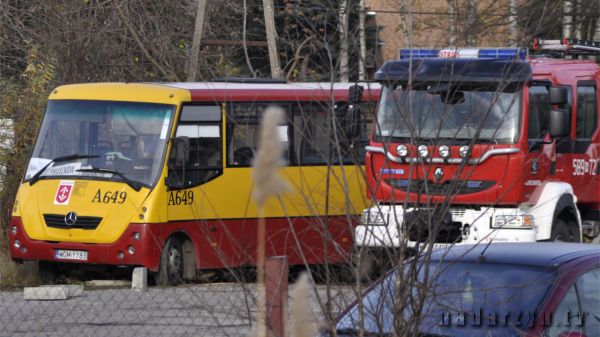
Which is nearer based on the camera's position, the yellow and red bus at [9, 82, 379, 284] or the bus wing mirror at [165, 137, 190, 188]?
the yellow and red bus at [9, 82, 379, 284]

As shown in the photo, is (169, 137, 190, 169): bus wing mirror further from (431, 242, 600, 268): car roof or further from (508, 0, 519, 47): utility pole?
(508, 0, 519, 47): utility pole

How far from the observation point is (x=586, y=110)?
15.5 m

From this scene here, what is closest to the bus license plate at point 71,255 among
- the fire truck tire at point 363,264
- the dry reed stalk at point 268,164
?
the fire truck tire at point 363,264

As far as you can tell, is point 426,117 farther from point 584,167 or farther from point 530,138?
point 584,167

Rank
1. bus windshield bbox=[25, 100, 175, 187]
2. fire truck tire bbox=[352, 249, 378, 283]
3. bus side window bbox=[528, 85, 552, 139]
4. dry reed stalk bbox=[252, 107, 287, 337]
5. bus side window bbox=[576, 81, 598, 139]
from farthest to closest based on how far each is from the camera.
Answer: bus windshield bbox=[25, 100, 175, 187], bus side window bbox=[576, 81, 598, 139], bus side window bbox=[528, 85, 552, 139], fire truck tire bbox=[352, 249, 378, 283], dry reed stalk bbox=[252, 107, 287, 337]

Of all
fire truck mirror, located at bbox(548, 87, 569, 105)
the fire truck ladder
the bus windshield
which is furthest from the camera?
the fire truck ladder

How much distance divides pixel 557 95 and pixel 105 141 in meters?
6.13

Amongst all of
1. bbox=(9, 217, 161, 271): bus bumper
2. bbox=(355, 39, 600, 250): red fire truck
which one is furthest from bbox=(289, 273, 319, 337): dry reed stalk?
bbox=(9, 217, 161, 271): bus bumper

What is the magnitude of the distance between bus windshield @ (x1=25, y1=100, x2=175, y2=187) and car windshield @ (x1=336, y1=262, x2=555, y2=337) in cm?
967

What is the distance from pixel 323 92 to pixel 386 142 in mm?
568

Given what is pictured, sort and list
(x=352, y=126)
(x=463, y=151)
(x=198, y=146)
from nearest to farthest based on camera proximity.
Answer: (x=463, y=151) < (x=352, y=126) < (x=198, y=146)

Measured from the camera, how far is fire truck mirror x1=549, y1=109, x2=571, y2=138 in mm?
14227

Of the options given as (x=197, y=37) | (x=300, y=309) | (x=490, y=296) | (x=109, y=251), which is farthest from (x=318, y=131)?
(x=197, y=37)

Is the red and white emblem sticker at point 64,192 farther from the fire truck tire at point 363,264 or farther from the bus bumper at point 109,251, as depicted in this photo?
the fire truck tire at point 363,264
